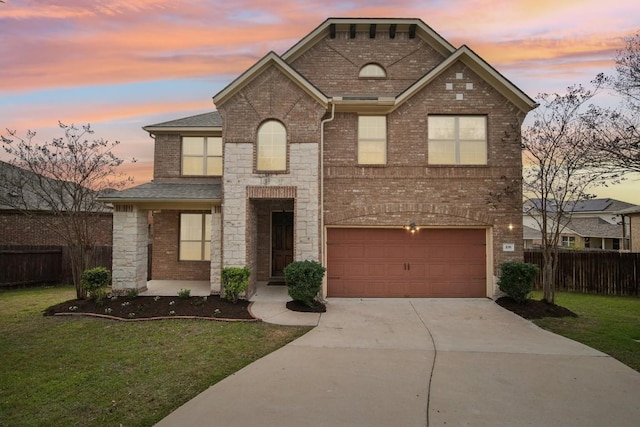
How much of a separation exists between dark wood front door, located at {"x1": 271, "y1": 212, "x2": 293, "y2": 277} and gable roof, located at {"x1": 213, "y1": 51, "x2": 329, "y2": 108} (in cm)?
457

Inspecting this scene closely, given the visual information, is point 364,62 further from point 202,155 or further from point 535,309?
point 535,309

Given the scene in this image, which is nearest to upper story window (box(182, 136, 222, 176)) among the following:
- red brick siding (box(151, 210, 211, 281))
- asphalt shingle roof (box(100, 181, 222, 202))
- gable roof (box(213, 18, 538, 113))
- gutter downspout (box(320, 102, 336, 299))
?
asphalt shingle roof (box(100, 181, 222, 202))

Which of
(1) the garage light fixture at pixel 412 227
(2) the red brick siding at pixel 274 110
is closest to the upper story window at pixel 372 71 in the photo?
(2) the red brick siding at pixel 274 110

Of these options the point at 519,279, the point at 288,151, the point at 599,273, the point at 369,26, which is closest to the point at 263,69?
the point at 288,151

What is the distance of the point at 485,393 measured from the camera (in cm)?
478

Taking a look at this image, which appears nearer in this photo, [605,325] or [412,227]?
[605,325]

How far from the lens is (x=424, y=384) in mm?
5004

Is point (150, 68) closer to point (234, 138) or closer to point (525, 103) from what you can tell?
point (234, 138)

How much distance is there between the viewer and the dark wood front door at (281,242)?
1301cm

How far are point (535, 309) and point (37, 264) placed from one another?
18869 millimetres

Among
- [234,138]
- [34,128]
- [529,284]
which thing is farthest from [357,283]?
[34,128]

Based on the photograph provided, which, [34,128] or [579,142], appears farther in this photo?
[34,128]

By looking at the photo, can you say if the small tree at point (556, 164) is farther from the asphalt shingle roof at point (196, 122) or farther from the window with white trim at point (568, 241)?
the window with white trim at point (568, 241)

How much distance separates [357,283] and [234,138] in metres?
6.11
